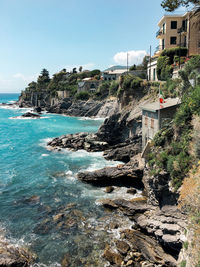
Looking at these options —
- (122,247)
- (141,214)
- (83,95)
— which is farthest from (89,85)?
(122,247)

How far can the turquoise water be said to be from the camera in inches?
568

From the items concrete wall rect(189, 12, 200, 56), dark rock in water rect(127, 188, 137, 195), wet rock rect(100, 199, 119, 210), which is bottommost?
wet rock rect(100, 199, 119, 210)

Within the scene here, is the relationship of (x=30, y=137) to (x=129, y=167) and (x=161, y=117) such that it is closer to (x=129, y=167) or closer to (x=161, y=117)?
(x=129, y=167)

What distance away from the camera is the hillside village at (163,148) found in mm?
12133

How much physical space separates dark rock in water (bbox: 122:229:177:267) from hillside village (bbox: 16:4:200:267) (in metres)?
0.06

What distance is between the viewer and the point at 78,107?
84.4m

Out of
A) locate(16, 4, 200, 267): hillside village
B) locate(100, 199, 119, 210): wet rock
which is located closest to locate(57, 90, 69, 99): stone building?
locate(16, 4, 200, 267): hillside village

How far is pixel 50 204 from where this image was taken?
19625 mm

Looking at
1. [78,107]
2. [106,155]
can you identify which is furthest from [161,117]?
[78,107]

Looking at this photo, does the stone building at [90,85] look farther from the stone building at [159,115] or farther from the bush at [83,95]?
the stone building at [159,115]

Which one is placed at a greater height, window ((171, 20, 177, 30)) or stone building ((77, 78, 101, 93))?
window ((171, 20, 177, 30))

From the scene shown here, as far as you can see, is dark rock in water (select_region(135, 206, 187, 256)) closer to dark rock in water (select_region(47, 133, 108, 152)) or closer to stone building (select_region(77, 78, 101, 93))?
dark rock in water (select_region(47, 133, 108, 152))

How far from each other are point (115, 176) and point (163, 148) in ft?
25.2

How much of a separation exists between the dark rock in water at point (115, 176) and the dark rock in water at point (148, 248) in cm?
825
